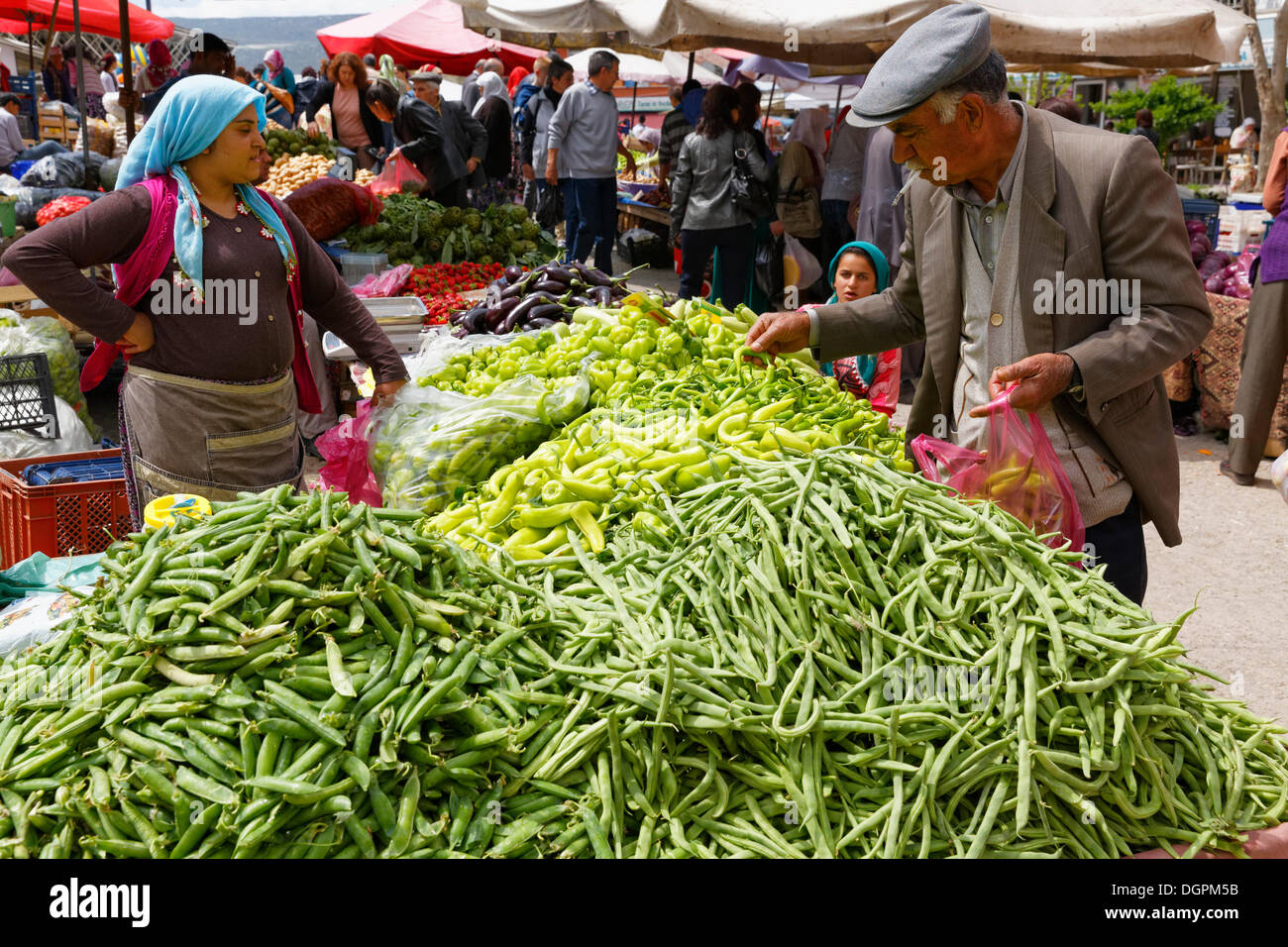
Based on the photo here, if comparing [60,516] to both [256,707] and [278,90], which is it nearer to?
[256,707]

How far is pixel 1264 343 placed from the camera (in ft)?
22.2

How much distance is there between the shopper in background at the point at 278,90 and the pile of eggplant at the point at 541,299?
11279 millimetres

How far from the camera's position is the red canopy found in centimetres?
1770

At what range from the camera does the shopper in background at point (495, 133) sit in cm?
1241

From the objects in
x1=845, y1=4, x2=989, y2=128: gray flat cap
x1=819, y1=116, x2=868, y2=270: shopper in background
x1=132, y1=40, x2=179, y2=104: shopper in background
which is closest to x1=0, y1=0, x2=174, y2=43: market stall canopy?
x1=132, y1=40, x2=179, y2=104: shopper in background

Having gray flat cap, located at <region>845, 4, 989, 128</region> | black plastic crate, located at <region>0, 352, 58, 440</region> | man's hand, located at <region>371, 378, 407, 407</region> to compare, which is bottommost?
black plastic crate, located at <region>0, 352, 58, 440</region>

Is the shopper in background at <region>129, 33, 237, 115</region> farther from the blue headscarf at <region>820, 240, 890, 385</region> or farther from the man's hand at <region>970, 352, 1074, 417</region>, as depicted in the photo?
the man's hand at <region>970, 352, 1074, 417</region>

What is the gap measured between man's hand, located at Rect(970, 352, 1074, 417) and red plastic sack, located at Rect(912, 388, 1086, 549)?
0.06 meters

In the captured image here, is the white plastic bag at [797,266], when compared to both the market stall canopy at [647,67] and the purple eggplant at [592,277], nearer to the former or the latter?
the purple eggplant at [592,277]

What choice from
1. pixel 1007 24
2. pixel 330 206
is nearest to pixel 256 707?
pixel 330 206

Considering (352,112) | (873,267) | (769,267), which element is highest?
(352,112)

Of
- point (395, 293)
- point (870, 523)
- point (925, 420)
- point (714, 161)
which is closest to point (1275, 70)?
point (714, 161)

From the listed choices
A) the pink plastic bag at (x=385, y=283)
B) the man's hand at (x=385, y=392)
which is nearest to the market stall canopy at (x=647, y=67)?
the pink plastic bag at (x=385, y=283)

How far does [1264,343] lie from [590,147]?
670cm
